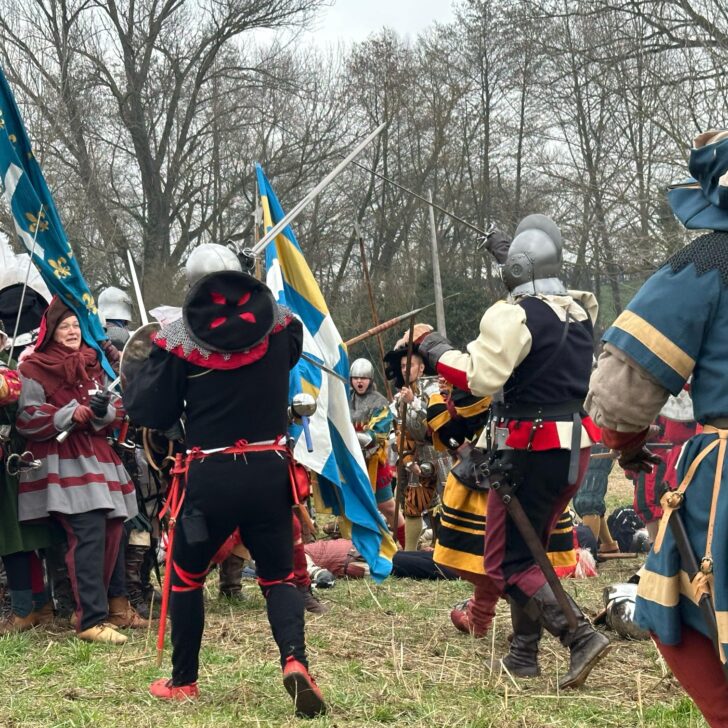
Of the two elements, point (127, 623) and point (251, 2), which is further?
point (251, 2)

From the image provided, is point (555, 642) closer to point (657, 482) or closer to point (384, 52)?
point (657, 482)

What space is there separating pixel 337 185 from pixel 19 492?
18.5 metres

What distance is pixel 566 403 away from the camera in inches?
183

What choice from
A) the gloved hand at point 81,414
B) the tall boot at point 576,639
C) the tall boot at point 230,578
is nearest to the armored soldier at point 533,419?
the tall boot at point 576,639

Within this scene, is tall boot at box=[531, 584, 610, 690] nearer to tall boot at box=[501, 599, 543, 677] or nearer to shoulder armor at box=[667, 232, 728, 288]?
tall boot at box=[501, 599, 543, 677]

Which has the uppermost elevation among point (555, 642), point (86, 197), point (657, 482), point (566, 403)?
point (86, 197)

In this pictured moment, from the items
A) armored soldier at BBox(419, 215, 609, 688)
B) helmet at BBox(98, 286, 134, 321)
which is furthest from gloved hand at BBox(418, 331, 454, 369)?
helmet at BBox(98, 286, 134, 321)

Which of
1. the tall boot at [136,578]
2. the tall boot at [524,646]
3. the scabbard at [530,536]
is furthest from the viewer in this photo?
the tall boot at [136,578]

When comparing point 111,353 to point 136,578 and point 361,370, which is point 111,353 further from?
point 361,370

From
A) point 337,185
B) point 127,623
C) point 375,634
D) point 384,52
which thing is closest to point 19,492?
point 127,623

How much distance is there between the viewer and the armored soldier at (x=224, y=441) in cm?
404

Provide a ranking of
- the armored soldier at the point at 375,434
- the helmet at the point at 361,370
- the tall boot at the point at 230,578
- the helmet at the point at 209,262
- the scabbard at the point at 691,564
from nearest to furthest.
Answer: the scabbard at the point at 691,564 → the helmet at the point at 209,262 → the tall boot at the point at 230,578 → the armored soldier at the point at 375,434 → the helmet at the point at 361,370

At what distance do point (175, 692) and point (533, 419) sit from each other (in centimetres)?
176

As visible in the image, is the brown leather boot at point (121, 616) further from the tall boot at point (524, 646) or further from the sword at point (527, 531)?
the sword at point (527, 531)
